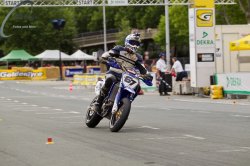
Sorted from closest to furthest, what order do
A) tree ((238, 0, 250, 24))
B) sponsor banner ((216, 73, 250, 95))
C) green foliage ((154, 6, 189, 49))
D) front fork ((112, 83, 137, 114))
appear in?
1. front fork ((112, 83, 137, 114))
2. sponsor banner ((216, 73, 250, 95))
3. tree ((238, 0, 250, 24))
4. green foliage ((154, 6, 189, 49))

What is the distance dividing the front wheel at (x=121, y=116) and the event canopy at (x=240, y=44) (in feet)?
49.3

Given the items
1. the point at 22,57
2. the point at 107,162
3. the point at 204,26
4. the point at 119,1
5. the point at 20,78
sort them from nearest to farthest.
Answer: the point at 107,162
the point at 204,26
the point at 119,1
the point at 20,78
the point at 22,57

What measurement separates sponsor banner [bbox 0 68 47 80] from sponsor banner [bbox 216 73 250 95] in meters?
41.3

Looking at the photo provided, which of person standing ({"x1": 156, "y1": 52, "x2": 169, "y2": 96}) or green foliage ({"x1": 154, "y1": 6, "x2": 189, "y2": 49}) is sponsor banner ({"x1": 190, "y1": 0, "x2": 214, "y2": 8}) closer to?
person standing ({"x1": 156, "y1": 52, "x2": 169, "y2": 96})

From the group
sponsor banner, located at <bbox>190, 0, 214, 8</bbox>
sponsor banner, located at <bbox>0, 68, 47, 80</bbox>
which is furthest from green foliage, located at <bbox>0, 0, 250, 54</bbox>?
sponsor banner, located at <bbox>190, 0, 214, 8</bbox>

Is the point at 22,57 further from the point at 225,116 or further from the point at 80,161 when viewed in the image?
the point at 80,161

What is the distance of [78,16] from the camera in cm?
11638

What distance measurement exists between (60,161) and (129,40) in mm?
4854

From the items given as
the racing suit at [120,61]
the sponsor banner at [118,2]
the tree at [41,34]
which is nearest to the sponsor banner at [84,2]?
the sponsor banner at [118,2]

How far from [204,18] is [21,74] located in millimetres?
40283

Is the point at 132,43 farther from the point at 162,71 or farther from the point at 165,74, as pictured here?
the point at 165,74

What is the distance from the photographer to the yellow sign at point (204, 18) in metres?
29.4

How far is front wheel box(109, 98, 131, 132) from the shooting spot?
13.4 metres

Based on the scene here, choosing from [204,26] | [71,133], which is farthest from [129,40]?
[204,26]
